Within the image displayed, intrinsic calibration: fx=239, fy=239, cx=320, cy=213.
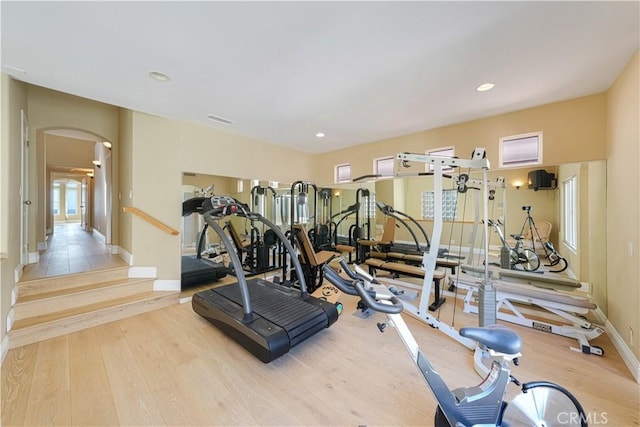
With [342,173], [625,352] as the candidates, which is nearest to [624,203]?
[625,352]

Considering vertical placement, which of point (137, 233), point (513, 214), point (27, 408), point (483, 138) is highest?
point (483, 138)

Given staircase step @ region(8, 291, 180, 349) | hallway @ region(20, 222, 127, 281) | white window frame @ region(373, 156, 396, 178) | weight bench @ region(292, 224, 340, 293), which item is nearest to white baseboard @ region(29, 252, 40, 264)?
hallway @ region(20, 222, 127, 281)

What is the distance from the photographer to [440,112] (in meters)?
Answer: 3.38

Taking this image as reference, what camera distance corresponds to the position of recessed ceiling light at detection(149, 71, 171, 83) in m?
2.45

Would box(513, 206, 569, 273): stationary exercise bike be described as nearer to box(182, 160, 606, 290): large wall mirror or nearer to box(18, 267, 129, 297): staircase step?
box(182, 160, 606, 290): large wall mirror

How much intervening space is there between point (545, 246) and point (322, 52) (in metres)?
4.04

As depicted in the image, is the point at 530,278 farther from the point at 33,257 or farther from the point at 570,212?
the point at 33,257

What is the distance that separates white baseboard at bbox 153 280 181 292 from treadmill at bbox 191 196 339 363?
3.00 ft

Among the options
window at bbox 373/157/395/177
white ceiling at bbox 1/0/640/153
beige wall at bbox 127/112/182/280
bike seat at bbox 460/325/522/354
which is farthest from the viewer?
window at bbox 373/157/395/177

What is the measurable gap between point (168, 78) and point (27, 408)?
9.86ft

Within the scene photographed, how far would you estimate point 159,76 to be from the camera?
98.9 inches

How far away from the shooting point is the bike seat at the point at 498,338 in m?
1.26

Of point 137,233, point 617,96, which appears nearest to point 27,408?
point 137,233

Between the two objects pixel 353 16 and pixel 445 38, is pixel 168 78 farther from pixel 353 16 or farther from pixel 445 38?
pixel 445 38
